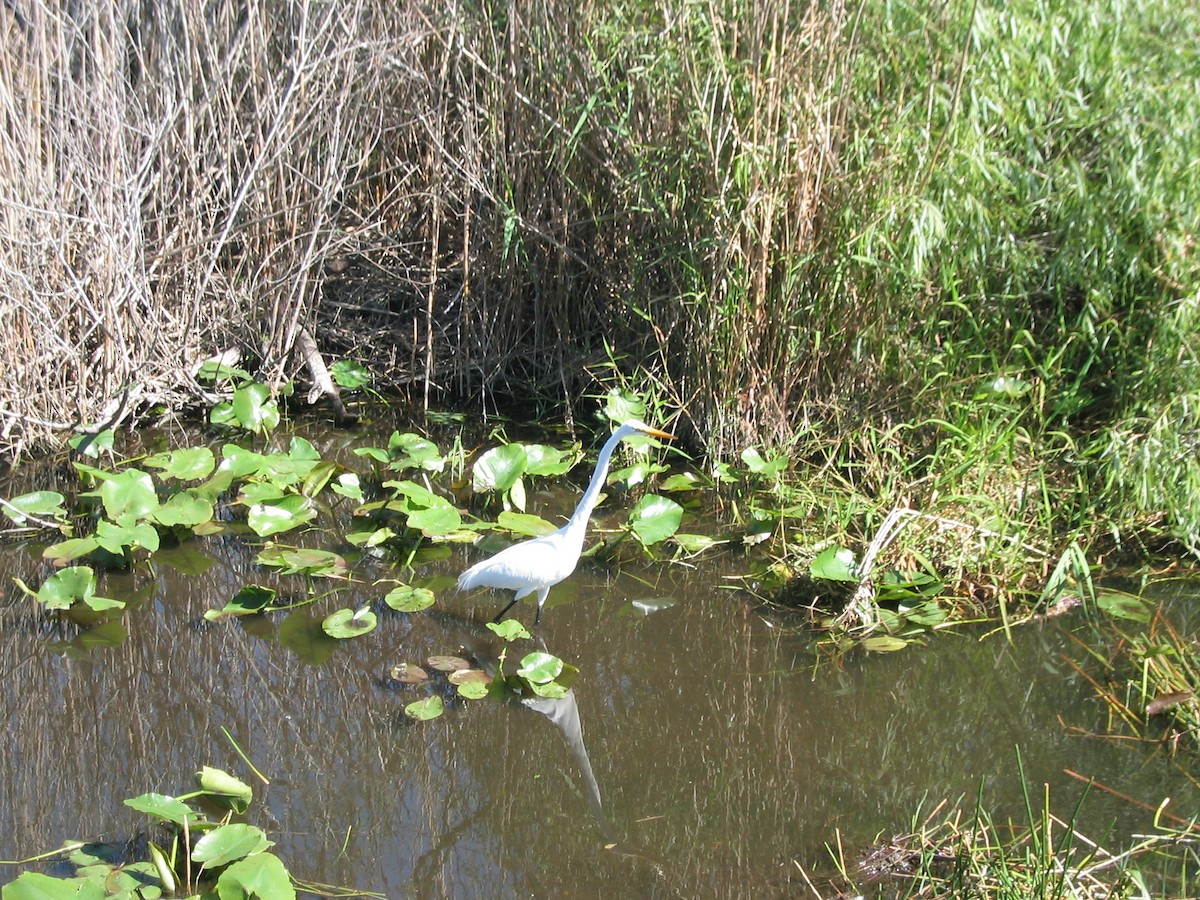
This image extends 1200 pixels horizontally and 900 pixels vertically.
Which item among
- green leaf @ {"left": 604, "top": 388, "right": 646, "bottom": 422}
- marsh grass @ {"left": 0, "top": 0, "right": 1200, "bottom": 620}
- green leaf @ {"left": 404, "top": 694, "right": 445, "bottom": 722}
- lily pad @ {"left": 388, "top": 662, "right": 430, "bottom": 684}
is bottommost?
lily pad @ {"left": 388, "top": 662, "right": 430, "bottom": 684}

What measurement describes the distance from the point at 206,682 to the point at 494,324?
7.21 ft

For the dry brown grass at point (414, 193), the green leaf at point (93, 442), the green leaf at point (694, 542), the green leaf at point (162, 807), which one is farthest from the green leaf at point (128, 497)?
the green leaf at point (694, 542)

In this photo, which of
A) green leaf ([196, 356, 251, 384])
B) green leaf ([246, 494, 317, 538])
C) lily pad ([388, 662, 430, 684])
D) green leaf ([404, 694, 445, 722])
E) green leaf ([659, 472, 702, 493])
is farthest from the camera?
green leaf ([196, 356, 251, 384])

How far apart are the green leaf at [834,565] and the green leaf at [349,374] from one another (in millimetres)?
2480

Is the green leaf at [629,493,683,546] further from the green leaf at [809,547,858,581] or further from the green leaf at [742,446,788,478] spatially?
the green leaf at [809,547,858,581]

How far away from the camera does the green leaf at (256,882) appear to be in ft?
7.88

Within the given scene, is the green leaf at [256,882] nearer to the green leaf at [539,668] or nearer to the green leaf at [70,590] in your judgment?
the green leaf at [539,668]

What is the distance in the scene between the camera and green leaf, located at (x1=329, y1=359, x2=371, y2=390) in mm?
5117

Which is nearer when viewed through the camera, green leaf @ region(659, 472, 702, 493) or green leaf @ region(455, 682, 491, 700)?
green leaf @ region(455, 682, 491, 700)

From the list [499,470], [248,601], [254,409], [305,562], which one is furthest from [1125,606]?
[254,409]

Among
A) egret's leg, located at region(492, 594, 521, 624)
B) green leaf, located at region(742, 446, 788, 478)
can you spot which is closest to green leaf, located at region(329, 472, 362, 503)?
egret's leg, located at region(492, 594, 521, 624)

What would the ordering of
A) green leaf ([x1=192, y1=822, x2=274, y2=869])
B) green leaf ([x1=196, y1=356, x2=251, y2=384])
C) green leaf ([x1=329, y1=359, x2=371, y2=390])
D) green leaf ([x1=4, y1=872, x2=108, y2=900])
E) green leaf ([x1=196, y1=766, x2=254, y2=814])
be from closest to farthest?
green leaf ([x1=4, y1=872, x2=108, y2=900]) → green leaf ([x1=192, y1=822, x2=274, y2=869]) → green leaf ([x1=196, y1=766, x2=254, y2=814]) → green leaf ([x1=196, y1=356, x2=251, y2=384]) → green leaf ([x1=329, y1=359, x2=371, y2=390])

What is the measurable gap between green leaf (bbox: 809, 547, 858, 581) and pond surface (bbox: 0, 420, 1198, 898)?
24 centimetres

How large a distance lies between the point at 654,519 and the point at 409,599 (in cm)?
92
